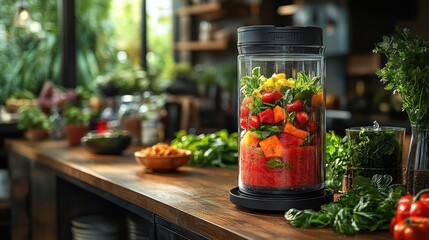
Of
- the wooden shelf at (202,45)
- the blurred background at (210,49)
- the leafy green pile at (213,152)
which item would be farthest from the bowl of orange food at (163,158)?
the wooden shelf at (202,45)

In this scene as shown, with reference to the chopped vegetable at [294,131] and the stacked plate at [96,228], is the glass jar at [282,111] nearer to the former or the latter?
the chopped vegetable at [294,131]

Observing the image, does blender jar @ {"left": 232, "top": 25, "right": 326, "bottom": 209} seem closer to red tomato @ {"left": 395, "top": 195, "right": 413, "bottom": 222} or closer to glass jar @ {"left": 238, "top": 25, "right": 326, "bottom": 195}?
glass jar @ {"left": 238, "top": 25, "right": 326, "bottom": 195}

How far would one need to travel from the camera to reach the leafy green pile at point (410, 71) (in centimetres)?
176

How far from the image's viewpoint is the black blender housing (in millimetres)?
1811

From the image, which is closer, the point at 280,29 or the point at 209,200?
the point at 280,29

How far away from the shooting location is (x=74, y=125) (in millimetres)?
3857

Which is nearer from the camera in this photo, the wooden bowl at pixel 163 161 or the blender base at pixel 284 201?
the blender base at pixel 284 201

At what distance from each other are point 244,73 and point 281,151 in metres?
0.25

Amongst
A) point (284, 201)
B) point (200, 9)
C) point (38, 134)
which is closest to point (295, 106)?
point (284, 201)

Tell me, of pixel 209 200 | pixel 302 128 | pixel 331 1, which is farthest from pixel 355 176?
pixel 331 1

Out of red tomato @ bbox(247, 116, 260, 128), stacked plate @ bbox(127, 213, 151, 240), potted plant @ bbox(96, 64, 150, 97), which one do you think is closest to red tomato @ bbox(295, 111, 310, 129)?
red tomato @ bbox(247, 116, 260, 128)

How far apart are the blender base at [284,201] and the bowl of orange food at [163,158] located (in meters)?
0.78

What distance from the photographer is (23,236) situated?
410 cm

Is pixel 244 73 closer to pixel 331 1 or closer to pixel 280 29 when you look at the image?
pixel 280 29
